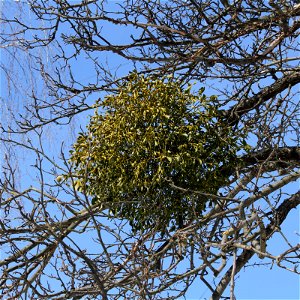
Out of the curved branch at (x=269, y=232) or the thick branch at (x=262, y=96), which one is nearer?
the curved branch at (x=269, y=232)

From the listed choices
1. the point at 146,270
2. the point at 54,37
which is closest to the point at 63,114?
the point at 54,37

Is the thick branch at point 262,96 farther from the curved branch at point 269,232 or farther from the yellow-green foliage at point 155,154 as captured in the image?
the curved branch at point 269,232

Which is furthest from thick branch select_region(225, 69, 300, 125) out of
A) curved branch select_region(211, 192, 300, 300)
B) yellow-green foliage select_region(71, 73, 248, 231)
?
curved branch select_region(211, 192, 300, 300)

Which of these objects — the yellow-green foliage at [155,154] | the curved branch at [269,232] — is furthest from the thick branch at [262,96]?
the curved branch at [269,232]

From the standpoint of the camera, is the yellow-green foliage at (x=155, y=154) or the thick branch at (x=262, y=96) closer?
the yellow-green foliage at (x=155, y=154)

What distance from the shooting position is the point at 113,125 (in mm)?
4328

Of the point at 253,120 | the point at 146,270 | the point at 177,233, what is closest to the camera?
the point at 146,270

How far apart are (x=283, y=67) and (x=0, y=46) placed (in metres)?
2.05

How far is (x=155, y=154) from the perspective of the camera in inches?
166

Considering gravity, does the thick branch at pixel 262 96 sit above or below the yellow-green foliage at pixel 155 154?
above

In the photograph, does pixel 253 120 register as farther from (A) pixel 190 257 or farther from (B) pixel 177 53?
(A) pixel 190 257

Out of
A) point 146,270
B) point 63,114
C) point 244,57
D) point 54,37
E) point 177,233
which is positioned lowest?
point 146,270

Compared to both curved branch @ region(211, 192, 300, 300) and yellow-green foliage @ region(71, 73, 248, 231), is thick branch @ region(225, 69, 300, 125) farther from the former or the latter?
curved branch @ region(211, 192, 300, 300)

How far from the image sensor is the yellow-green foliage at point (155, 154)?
424 cm
